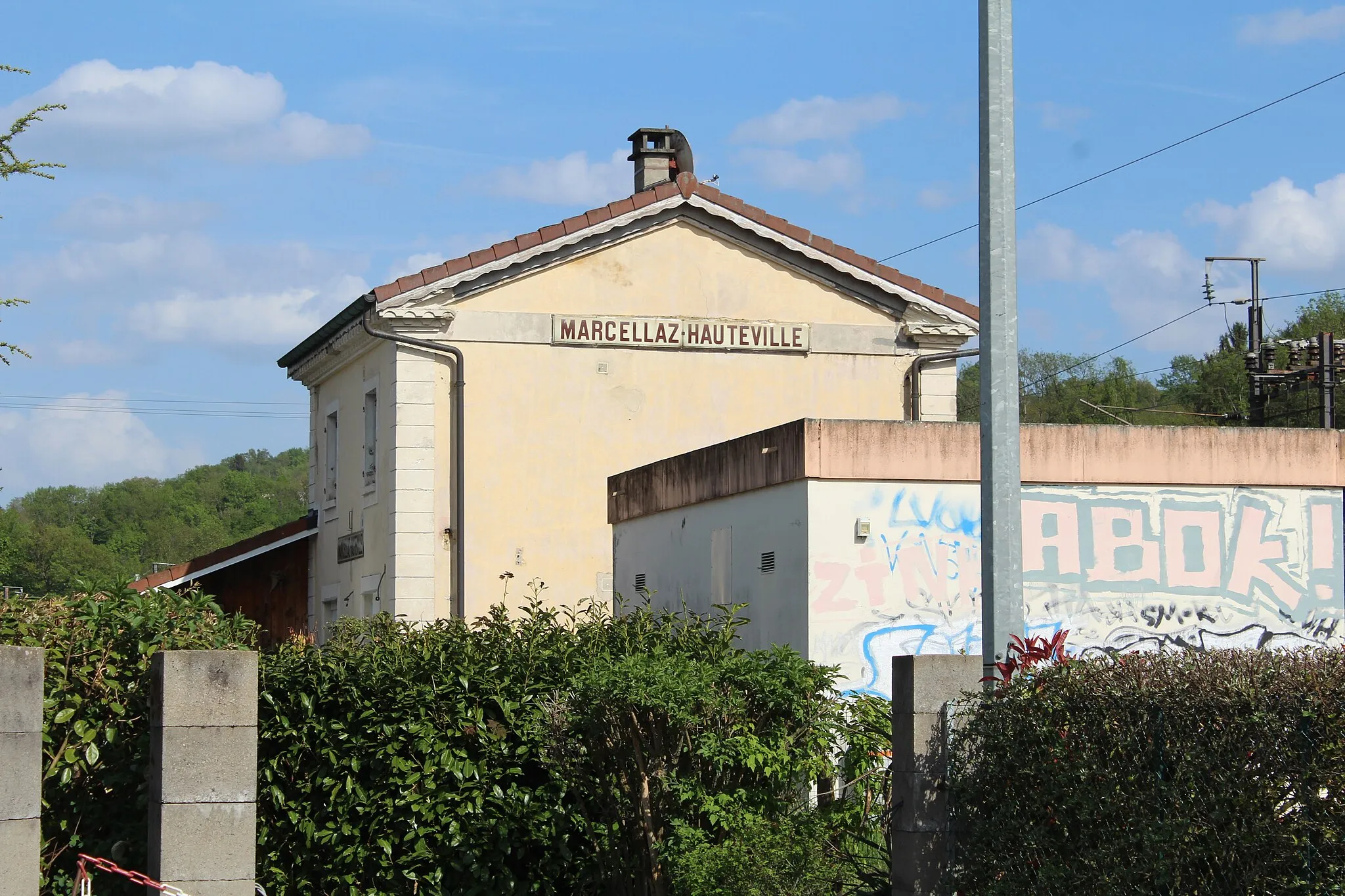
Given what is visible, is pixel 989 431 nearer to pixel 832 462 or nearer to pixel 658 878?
pixel 658 878

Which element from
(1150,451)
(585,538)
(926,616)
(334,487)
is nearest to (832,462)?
(926,616)

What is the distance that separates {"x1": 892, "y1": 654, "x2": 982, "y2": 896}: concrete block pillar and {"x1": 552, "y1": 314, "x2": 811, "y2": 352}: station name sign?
1550 centimetres

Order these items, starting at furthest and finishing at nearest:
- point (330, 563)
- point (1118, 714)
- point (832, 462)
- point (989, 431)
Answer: point (330, 563) → point (832, 462) → point (989, 431) → point (1118, 714)

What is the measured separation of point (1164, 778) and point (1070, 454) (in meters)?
6.41

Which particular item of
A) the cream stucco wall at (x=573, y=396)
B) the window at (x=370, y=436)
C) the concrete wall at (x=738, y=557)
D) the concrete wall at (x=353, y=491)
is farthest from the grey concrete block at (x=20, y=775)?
the window at (x=370, y=436)

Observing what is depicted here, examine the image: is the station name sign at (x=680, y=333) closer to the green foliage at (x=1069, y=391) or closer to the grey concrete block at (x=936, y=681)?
the grey concrete block at (x=936, y=681)

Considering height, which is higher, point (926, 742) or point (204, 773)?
point (926, 742)

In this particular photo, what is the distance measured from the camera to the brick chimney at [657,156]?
25719mm

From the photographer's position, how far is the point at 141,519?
10262cm

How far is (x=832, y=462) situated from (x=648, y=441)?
36.3ft

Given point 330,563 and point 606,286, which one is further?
point 330,563

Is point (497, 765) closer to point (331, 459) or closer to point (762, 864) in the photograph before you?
point (762, 864)

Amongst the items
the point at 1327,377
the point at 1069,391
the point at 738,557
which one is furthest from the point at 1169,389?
the point at 738,557

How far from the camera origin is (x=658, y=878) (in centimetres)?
882
